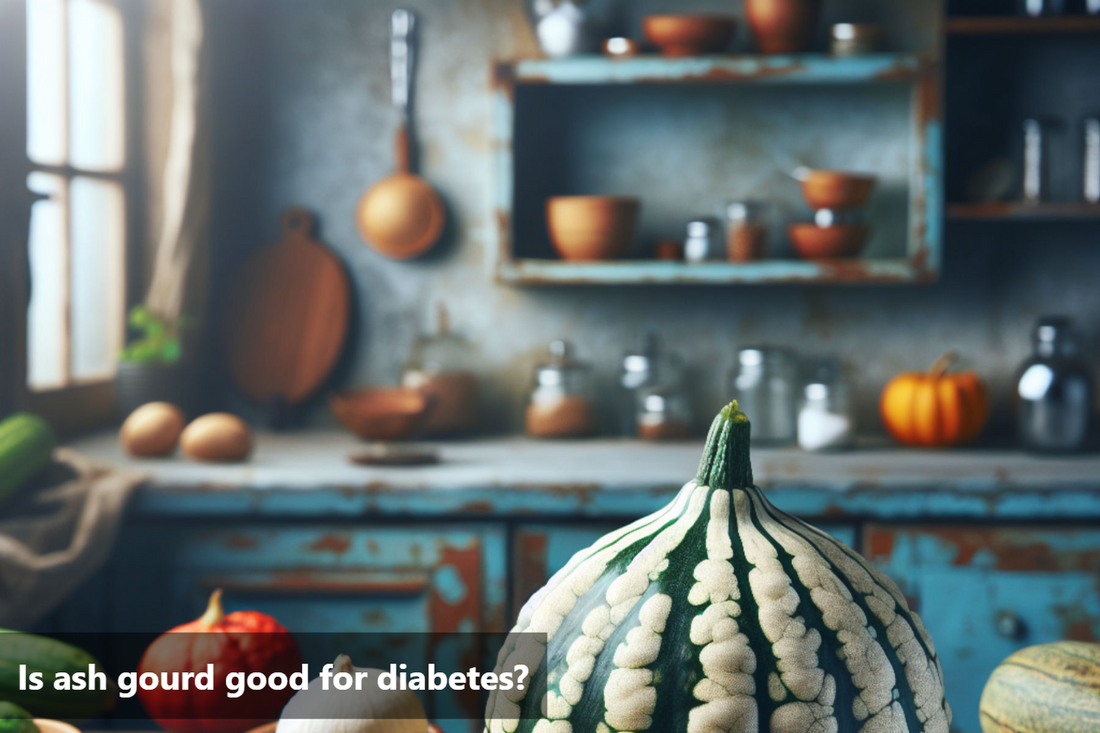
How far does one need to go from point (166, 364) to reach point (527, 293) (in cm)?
85

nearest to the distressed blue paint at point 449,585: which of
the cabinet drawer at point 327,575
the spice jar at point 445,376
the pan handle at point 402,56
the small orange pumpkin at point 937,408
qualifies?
the cabinet drawer at point 327,575

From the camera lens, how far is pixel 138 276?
8.14 ft

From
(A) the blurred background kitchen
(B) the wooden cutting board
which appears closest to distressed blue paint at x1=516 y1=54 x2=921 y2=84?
(A) the blurred background kitchen

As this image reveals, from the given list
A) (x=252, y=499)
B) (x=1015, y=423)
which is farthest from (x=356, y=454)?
(x=1015, y=423)

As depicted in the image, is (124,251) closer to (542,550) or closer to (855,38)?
(542,550)

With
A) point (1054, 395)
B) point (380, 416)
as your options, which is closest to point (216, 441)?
point (380, 416)

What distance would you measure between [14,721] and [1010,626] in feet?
5.35

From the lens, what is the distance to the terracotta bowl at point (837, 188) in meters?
2.21

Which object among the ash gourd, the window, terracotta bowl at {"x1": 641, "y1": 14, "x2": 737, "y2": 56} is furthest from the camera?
terracotta bowl at {"x1": 641, "y1": 14, "x2": 737, "y2": 56}

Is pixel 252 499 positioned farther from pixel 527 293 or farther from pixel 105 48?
pixel 105 48

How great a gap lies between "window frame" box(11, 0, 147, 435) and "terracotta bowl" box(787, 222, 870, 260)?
1535mm

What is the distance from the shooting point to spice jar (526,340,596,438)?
2.31 m

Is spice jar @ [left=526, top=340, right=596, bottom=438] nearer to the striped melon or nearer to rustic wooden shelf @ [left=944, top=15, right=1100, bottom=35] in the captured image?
rustic wooden shelf @ [left=944, top=15, right=1100, bottom=35]

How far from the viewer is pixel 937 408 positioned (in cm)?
215
